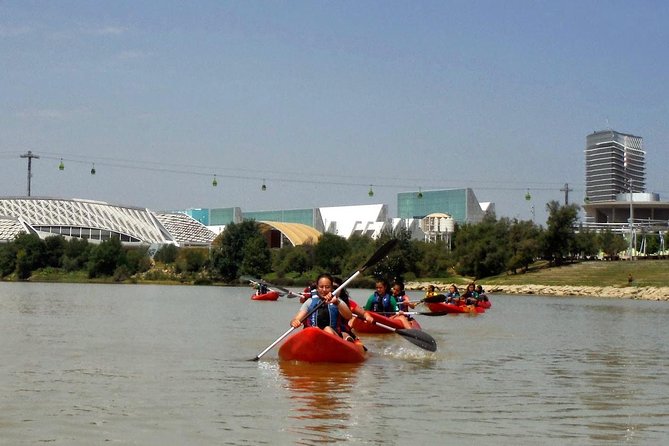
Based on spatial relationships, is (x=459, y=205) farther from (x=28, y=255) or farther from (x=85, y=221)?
(x=28, y=255)

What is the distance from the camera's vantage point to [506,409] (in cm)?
1086

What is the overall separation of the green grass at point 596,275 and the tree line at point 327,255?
213cm

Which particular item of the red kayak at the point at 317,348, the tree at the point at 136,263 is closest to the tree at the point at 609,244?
the tree at the point at 136,263

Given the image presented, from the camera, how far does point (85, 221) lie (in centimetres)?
14062

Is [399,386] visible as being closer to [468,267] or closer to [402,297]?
[402,297]

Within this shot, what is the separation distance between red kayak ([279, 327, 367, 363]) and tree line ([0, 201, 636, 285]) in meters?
63.3

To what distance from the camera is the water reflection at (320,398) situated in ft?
29.6

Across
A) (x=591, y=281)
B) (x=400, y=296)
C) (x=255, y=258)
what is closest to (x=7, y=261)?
(x=255, y=258)

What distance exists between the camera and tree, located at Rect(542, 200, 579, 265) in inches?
3263

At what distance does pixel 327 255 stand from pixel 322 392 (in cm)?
7851

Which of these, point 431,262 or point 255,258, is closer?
point 431,262

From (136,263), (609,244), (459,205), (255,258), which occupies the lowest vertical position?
(136,263)

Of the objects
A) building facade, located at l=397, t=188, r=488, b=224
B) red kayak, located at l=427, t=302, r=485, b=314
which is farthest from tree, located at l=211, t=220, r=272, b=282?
building facade, located at l=397, t=188, r=488, b=224

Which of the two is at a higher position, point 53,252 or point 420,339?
point 53,252
